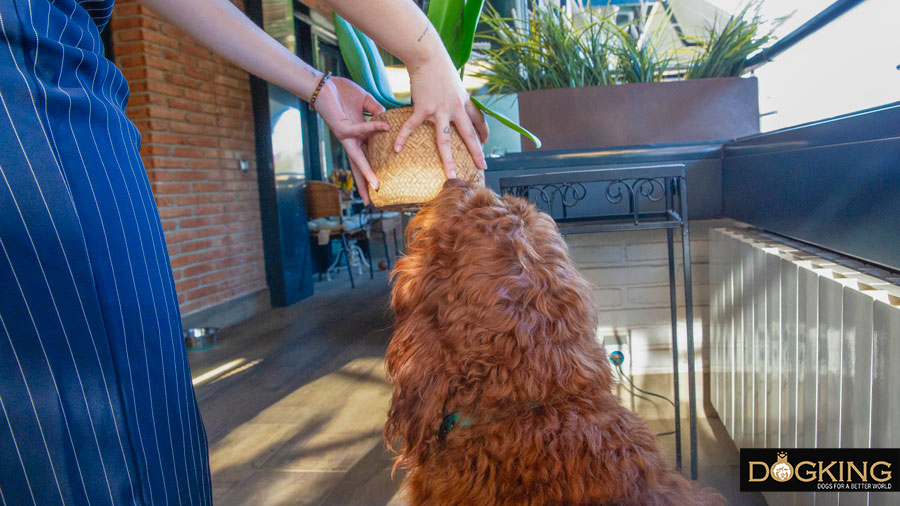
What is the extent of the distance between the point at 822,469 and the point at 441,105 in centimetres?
111


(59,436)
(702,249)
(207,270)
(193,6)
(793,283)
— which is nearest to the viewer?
(59,436)

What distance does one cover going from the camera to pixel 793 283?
135cm

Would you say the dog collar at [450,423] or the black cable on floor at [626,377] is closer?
the dog collar at [450,423]

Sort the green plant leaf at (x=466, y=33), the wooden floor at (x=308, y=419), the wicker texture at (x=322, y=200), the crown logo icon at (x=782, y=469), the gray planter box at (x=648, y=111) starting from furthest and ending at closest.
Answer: the wicker texture at (x=322, y=200) < the gray planter box at (x=648, y=111) < the wooden floor at (x=308, y=419) < the crown logo icon at (x=782, y=469) < the green plant leaf at (x=466, y=33)

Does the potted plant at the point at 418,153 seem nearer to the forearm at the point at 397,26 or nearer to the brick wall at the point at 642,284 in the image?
the forearm at the point at 397,26

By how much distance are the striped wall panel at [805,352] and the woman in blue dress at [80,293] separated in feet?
3.28

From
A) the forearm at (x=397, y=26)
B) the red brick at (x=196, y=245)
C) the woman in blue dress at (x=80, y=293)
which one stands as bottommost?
the red brick at (x=196, y=245)

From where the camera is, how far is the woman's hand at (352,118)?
954 millimetres

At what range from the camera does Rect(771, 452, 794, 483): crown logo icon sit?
1400 millimetres

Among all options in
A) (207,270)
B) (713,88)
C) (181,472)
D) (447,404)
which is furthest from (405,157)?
(207,270)

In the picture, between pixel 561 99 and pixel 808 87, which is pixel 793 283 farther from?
pixel 561 99

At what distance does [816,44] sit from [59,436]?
6.85ft

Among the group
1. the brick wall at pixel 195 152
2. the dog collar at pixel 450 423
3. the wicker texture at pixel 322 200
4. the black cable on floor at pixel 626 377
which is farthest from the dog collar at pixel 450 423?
the wicker texture at pixel 322 200

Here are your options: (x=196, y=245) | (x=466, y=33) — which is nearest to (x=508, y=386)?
(x=466, y=33)
